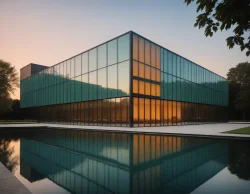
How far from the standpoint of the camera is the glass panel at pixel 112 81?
28.1 m

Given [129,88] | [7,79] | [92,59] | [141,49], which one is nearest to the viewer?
[129,88]

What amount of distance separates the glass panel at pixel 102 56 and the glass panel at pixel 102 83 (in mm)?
932

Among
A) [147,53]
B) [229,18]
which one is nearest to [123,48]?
[147,53]

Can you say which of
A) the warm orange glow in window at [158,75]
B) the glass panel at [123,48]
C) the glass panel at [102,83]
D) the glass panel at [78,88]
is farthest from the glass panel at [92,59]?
the warm orange glow in window at [158,75]

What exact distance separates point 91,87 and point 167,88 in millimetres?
12824

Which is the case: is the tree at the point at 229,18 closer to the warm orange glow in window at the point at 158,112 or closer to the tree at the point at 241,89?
the warm orange glow in window at the point at 158,112

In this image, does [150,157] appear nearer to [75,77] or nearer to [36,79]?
[75,77]

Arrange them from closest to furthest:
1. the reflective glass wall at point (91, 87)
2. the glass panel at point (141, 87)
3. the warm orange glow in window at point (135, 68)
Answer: the warm orange glow in window at point (135, 68) → the glass panel at point (141, 87) → the reflective glass wall at point (91, 87)

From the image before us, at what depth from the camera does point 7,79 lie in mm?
46750

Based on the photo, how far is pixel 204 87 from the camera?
1658 inches

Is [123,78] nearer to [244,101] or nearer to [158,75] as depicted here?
[158,75]

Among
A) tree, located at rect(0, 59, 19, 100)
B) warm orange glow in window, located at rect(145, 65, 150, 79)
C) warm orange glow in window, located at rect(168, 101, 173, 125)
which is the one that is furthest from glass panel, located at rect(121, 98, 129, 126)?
tree, located at rect(0, 59, 19, 100)

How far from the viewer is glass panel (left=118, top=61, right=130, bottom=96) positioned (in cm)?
2648

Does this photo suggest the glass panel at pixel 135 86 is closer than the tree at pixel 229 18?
No
